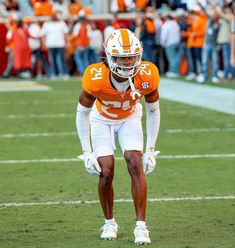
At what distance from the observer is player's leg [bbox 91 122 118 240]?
7953 mm

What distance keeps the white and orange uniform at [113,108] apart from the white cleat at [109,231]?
57cm

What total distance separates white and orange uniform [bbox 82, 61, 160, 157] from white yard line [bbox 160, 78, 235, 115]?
1012 centimetres

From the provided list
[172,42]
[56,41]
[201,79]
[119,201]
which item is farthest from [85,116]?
[56,41]

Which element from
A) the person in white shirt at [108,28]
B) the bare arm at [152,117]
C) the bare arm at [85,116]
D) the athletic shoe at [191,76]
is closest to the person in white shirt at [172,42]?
the athletic shoe at [191,76]

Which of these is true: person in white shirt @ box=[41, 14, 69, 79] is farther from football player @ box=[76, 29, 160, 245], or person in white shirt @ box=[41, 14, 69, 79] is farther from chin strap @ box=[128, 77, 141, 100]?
chin strap @ box=[128, 77, 141, 100]

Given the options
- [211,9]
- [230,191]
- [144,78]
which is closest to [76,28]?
[211,9]

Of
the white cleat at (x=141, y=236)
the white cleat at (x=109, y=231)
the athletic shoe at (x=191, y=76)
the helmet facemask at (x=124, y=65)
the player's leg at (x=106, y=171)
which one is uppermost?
the helmet facemask at (x=124, y=65)

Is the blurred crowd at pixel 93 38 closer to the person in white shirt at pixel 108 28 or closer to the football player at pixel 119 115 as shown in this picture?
the person in white shirt at pixel 108 28

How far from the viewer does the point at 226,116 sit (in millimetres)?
17562

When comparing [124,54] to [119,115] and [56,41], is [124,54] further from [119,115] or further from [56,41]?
[56,41]

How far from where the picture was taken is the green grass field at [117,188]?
8.10 meters

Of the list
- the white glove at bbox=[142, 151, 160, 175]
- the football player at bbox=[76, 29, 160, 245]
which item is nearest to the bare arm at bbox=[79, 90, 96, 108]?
the football player at bbox=[76, 29, 160, 245]

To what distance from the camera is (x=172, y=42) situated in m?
29.4

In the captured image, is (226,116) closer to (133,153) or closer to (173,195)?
(173,195)
